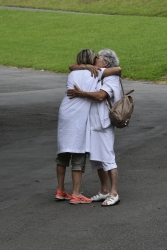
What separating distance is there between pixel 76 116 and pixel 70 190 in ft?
4.14

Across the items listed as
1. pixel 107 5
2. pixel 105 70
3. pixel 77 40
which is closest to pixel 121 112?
pixel 105 70

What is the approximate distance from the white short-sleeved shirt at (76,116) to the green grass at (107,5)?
4524cm

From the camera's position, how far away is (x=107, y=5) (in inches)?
2279

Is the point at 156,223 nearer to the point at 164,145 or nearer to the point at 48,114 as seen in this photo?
the point at 164,145

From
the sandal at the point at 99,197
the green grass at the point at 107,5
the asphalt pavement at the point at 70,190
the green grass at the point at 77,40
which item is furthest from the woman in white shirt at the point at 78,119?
the green grass at the point at 107,5

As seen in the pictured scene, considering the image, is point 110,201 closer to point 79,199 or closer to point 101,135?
point 79,199

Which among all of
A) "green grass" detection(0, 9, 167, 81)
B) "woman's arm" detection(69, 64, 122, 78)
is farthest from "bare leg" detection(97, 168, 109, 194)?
"green grass" detection(0, 9, 167, 81)

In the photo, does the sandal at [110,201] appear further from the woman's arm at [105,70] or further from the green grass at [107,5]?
the green grass at [107,5]

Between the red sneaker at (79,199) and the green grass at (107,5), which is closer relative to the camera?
the red sneaker at (79,199)

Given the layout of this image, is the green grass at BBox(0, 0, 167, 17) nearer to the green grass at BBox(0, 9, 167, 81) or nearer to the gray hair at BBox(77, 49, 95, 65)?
the green grass at BBox(0, 9, 167, 81)

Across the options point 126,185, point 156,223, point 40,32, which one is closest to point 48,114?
point 126,185

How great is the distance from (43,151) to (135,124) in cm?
363

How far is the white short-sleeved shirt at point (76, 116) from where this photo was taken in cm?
784

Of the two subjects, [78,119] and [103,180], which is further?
[103,180]
